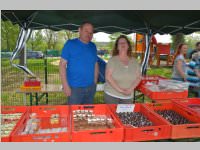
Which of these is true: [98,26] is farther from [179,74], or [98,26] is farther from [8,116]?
[8,116]

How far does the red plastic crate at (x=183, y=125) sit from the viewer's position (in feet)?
5.81

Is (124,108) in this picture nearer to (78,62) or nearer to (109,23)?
(78,62)

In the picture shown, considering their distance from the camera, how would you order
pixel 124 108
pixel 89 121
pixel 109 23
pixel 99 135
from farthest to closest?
pixel 109 23, pixel 124 108, pixel 89 121, pixel 99 135

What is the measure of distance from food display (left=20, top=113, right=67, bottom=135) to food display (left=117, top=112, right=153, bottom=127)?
502mm

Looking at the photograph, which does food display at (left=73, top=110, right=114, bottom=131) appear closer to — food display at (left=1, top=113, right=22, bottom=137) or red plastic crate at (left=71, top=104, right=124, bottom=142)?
red plastic crate at (left=71, top=104, right=124, bottom=142)

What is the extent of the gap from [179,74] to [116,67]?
210cm

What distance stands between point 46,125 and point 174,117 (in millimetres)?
1123

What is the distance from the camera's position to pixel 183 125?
5.83 ft

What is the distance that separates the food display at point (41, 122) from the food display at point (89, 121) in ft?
0.35

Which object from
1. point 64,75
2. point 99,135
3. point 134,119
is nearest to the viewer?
point 99,135

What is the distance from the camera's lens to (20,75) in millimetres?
8227

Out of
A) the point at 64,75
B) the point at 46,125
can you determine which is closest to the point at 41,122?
the point at 46,125

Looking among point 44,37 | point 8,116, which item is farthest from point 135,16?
point 44,37

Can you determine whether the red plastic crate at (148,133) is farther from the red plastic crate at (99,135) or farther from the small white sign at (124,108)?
the small white sign at (124,108)
